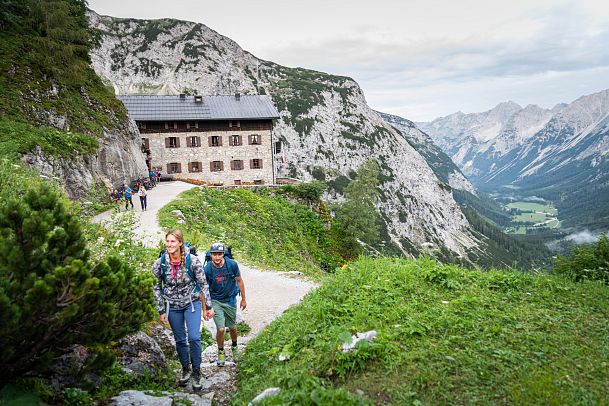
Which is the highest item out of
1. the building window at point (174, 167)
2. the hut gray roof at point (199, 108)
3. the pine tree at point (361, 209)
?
the hut gray roof at point (199, 108)

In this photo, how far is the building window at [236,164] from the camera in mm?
49197

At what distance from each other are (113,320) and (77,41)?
34.5 m

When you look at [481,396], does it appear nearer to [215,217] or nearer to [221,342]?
[221,342]

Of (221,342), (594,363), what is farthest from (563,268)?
(221,342)

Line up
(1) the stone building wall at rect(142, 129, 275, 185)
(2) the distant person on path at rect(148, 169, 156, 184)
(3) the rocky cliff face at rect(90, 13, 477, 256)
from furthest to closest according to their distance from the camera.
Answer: (3) the rocky cliff face at rect(90, 13, 477, 256), (1) the stone building wall at rect(142, 129, 275, 185), (2) the distant person on path at rect(148, 169, 156, 184)

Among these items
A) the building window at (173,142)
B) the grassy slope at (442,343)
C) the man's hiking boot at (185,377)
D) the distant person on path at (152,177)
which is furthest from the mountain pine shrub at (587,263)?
the building window at (173,142)

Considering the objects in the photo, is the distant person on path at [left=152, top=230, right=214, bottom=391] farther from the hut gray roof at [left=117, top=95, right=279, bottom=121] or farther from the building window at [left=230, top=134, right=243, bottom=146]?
the building window at [left=230, top=134, right=243, bottom=146]

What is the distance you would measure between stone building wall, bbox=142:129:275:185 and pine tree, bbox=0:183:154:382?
4409cm

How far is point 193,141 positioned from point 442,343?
4626 centimetres

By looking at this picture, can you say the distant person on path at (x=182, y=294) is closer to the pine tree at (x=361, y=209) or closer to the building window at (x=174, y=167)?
the pine tree at (x=361, y=209)

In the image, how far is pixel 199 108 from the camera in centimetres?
4988

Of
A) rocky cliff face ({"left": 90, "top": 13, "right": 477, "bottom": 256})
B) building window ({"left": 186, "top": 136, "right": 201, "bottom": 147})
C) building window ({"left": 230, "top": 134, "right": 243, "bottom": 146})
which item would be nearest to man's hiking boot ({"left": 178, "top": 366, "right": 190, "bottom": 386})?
building window ({"left": 230, "top": 134, "right": 243, "bottom": 146})

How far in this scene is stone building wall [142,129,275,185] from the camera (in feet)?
159

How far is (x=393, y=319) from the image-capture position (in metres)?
7.59
